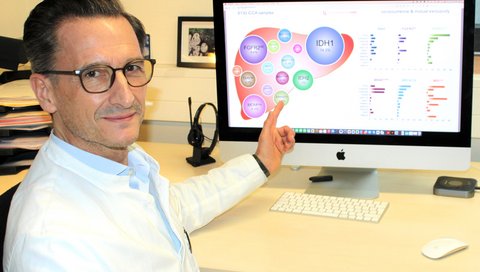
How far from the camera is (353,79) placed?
1.67 m

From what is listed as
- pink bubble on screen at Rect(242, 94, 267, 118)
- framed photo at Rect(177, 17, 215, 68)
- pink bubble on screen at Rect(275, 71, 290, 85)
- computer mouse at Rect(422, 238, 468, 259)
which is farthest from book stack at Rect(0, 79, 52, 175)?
computer mouse at Rect(422, 238, 468, 259)

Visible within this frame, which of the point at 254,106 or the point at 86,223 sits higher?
the point at 254,106

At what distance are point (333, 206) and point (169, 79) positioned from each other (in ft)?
2.98

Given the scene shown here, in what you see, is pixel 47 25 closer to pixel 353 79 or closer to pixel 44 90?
pixel 44 90

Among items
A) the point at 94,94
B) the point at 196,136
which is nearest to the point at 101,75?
the point at 94,94

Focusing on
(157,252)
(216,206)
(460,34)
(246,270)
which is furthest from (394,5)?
(157,252)

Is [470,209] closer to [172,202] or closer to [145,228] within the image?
[172,202]

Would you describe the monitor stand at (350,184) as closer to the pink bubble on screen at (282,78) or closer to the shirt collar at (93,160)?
the pink bubble on screen at (282,78)

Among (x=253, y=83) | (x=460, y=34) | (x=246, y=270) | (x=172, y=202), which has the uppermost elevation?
(x=460, y=34)

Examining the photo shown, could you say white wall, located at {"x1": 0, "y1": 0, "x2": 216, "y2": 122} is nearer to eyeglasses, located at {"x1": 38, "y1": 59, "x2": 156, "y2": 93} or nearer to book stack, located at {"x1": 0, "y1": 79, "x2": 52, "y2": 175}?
book stack, located at {"x1": 0, "y1": 79, "x2": 52, "y2": 175}

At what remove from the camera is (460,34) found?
1585mm

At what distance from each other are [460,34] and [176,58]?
Answer: 1060 millimetres

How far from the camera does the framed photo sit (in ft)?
7.12

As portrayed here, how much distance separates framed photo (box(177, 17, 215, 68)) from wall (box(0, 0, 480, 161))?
0.03 m
